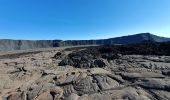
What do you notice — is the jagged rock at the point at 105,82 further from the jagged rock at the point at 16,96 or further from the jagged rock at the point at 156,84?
the jagged rock at the point at 16,96

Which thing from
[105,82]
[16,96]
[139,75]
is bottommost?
[16,96]

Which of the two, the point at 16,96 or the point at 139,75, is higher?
the point at 139,75

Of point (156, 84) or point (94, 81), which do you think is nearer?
point (156, 84)

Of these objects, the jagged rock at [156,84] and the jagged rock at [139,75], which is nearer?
the jagged rock at [156,84]

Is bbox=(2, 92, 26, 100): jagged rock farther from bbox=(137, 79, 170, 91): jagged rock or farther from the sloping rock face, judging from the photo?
bbox=(137, 79, 170, 91): jagged rock

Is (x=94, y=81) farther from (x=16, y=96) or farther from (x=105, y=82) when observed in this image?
(x=16, y=96)

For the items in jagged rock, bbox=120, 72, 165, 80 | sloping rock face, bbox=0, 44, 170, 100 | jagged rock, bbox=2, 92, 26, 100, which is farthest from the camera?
jagged rock, bbox=120, 72, 165, 80

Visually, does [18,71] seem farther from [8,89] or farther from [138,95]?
[138,95]

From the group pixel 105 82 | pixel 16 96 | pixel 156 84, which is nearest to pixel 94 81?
pixel 105 82

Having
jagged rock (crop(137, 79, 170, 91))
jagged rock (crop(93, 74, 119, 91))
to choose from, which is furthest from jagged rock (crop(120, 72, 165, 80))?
jagged rock (crop(93, 74, 119, 91))

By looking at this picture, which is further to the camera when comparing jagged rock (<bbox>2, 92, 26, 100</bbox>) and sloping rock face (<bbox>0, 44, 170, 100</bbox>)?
jagged rock (<bbox>2, 92, 26, 100</bbox>)

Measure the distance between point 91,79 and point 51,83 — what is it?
144 centimetres

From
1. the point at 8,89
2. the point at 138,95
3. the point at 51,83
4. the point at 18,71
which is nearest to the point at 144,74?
the point at 138,95

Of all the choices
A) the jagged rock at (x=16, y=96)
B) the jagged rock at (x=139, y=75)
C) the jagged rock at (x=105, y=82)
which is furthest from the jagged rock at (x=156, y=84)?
the jagged rock at (x=16, y=96)
